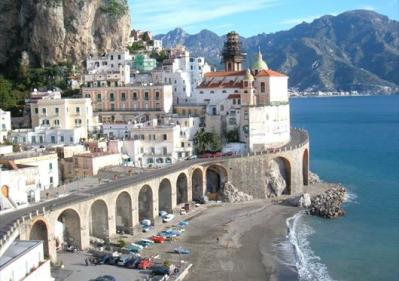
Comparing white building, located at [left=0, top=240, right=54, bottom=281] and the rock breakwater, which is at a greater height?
white building, located at [left=0, top=240, right=54, bottom=281]

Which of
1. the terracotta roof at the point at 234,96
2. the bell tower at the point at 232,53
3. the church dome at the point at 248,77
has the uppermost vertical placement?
the bell tower at the point at 232,53

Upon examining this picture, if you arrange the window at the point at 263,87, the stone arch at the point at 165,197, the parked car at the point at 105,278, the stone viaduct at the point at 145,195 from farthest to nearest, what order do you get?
1. the window at the point at 263,87
2. the stone arch at the point at 165,197
3. the stone viaduct at the point at 145,195
4. the parked car at the point at 105,278

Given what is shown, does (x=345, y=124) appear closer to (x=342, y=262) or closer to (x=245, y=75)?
(x=245, y=75)

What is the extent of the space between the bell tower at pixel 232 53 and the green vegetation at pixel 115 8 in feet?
68.1

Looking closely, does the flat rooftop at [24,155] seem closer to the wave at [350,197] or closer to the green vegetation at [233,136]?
the green vegetation at [233,136]

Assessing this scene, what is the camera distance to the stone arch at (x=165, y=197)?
64.6m

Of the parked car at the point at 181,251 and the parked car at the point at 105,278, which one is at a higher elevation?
the parked car at the point at 105,278

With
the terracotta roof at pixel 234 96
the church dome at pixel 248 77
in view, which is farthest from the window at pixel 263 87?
the terracotta roof at pixel 234 96

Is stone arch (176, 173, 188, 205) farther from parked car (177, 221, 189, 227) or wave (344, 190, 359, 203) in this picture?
wave (344, 190, 359, 203)

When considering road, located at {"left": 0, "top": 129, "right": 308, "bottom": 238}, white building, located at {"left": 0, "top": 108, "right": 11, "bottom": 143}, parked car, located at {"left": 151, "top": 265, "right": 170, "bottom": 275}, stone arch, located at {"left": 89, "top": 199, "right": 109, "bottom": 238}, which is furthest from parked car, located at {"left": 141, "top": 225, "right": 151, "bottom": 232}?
white building, located at {"left": 0, "top": 108, "right": 11, "bottom": 143}

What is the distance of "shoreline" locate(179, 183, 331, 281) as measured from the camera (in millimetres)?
48094

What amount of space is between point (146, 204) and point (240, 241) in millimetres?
11597

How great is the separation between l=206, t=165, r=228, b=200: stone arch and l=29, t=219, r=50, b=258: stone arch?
3076 cm

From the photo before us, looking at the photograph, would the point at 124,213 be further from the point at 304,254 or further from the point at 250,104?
the point at 250,104
